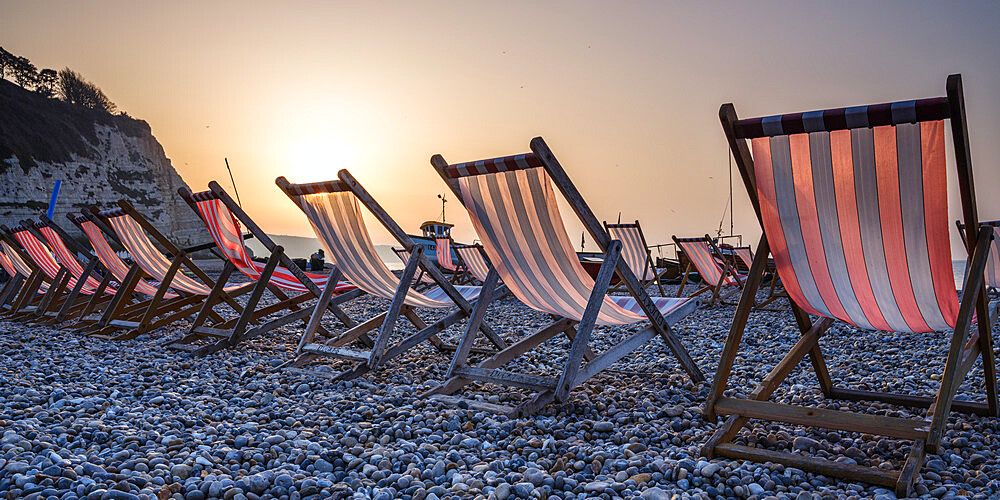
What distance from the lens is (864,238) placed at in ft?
7.25

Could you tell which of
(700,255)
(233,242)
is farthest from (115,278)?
(700,255)

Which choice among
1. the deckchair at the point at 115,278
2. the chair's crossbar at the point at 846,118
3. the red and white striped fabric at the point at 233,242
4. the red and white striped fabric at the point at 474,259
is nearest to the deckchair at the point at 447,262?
the red and white striped fabric at the point at 474,259

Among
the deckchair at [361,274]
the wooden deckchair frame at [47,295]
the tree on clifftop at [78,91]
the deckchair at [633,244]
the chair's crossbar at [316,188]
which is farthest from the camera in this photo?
the tree on clifftop at [78,91]

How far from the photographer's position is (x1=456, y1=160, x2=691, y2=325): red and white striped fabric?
2984 millimetres

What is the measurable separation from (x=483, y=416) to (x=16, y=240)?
25.2 feet

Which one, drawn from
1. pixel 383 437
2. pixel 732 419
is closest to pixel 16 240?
pixel 383 437

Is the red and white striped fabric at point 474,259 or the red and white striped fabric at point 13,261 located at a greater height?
the red and white striped fabric at point 474,259

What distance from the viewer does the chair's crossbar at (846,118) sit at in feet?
5.96

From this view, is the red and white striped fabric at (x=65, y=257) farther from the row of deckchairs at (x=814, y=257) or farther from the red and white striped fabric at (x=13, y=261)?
the row of deckchairs at (x=814, y=257)

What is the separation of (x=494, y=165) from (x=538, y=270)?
2.05 feet

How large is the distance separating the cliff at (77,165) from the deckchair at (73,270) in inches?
993

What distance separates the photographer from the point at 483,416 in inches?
113

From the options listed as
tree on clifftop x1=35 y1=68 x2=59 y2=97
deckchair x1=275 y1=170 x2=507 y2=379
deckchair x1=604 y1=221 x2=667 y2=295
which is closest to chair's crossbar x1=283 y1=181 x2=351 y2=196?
deckchair x1=275 y1=170 x2=507 y2=379

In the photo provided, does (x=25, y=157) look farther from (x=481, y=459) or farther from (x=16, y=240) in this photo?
(x=481, y=459)
